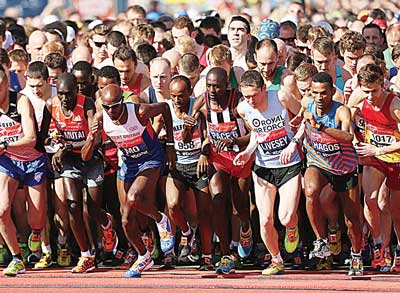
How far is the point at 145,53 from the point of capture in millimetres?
13164

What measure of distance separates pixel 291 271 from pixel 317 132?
1.53 m

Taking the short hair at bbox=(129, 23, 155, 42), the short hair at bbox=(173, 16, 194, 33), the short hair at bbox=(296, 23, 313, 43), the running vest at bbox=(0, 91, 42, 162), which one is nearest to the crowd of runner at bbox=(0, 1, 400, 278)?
the running vest at bbox=(0, 91, 42, 162)

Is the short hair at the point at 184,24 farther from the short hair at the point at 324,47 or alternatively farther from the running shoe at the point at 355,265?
the running shoe at the point at 355,265

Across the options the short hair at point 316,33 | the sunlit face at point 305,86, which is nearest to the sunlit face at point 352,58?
the short hair at point 316,33

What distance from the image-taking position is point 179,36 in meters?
14.0

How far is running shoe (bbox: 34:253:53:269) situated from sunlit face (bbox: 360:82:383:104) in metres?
3.71

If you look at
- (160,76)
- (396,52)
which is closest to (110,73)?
(160,76)

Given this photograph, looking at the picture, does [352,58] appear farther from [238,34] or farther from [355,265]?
[355,265]

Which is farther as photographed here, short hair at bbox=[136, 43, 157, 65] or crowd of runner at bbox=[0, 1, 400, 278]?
short hair at bbox=[136, 43, 157, 65]

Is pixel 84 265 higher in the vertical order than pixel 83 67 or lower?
lower

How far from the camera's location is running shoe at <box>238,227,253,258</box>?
11875 mm

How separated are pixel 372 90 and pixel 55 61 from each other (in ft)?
11.5

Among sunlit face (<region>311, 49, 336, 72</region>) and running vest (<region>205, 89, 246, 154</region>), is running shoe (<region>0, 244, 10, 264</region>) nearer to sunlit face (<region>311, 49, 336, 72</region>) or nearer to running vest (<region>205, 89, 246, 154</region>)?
running vest (<region>205, 89, 246, 154</region>)

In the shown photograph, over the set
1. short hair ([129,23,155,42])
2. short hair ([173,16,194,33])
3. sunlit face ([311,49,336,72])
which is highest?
short hair ([173,16,194,33])
